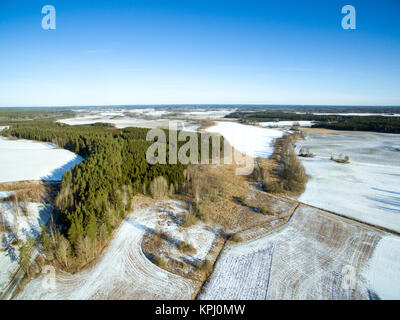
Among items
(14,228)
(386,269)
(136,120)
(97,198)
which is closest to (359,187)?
(386,269)

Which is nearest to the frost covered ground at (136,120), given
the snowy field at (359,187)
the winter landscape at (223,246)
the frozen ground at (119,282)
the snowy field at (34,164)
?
the snowy field at (34,164)

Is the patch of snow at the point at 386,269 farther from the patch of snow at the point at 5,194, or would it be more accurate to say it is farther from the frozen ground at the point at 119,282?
the patch of snow at the point at 5,194

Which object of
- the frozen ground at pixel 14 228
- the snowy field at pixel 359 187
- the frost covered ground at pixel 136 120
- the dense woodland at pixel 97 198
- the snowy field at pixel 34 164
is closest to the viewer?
the frozen ground at pixel 14 228

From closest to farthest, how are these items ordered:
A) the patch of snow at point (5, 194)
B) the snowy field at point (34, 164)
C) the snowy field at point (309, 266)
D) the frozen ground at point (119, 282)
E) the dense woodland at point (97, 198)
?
the frozen ground at point (119, 282) < the snowy field at point (309, 266) < the dense woodland at point (97, 198) < the patch of snow at point (5, 194) < the snowy field at point (34, 164)

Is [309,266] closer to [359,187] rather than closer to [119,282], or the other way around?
[119,282]

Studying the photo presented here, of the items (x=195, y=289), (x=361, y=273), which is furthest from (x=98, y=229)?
(x=361, y=273)
